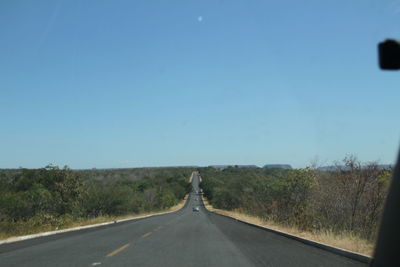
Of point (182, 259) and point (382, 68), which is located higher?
point (382, 68)

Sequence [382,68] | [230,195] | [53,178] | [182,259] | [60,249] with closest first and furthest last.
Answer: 1. [382,68]
2. [182,259]
3. [60,249]
4. [53,178]
5. [230,195]

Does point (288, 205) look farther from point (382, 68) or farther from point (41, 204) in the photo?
point (41, 204)

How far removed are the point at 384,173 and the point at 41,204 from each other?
39444 millimetres

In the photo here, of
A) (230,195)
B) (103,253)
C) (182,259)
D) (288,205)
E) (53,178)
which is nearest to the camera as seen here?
(182,259)

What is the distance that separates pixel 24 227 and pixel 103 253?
10.2 meters

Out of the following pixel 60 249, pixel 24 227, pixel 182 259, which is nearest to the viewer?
pixel 182 259

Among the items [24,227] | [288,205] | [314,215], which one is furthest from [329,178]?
[24,227]

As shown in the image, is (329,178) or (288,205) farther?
(288,205)

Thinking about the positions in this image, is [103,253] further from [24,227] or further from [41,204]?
[41,204]

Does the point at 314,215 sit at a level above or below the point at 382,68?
below

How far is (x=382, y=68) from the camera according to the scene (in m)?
2.06

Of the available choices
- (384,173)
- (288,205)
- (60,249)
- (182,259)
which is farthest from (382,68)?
(288,205)

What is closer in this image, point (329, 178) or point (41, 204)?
point (329, 178)

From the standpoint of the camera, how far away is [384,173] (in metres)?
16.4
